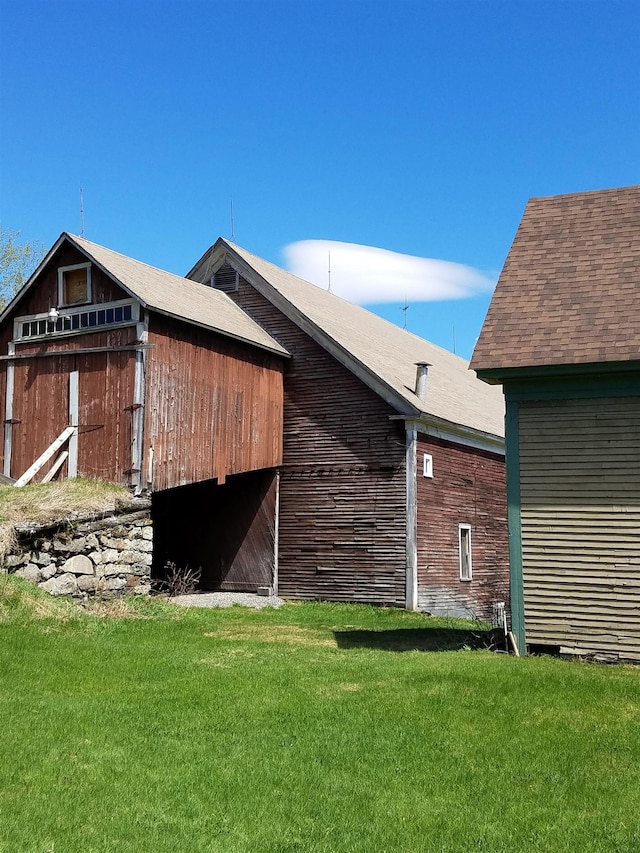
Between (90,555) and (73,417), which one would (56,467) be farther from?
(90,555)

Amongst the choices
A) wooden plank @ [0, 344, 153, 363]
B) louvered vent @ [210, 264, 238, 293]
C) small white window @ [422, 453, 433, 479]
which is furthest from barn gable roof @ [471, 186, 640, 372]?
louvered vent @ [210, 264, 238, 293]

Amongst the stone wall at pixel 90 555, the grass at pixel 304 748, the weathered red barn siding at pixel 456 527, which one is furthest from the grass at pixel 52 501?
the weathered red barn siding at pixel 456 527

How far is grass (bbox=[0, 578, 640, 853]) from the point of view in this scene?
5922 mm

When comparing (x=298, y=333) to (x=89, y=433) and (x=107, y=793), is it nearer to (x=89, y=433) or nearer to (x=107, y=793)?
(x=89, y=433)

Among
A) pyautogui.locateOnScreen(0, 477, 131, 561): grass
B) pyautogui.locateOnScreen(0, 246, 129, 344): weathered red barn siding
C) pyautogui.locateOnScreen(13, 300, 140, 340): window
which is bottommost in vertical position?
pyautogui.locateOnScreen(0, 477, 131, 561): grass

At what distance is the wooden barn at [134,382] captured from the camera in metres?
17.5

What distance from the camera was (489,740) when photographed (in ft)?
26.0

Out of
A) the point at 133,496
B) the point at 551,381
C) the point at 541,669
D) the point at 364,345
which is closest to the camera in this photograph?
→ the point at 541,669

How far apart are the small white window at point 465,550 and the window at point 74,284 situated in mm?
10605

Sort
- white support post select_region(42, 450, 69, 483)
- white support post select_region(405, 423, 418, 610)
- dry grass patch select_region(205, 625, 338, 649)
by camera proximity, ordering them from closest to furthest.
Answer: dry grass patch select_region(205, 625, 338, 649), white support post select_region(42, 450, 69, 483), white support post select_region(405, 423, 418, 610)

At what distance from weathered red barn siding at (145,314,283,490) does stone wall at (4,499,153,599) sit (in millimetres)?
1191

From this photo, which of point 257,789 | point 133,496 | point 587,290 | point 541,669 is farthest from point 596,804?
point 133,496

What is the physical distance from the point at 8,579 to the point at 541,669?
8.09 meters

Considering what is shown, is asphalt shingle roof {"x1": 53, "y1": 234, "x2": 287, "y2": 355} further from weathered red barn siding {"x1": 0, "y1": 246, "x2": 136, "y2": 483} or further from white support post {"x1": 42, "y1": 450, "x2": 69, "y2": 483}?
white support post {"x1": 42, "y1": 450, "x2": 69, "y2": 483}
